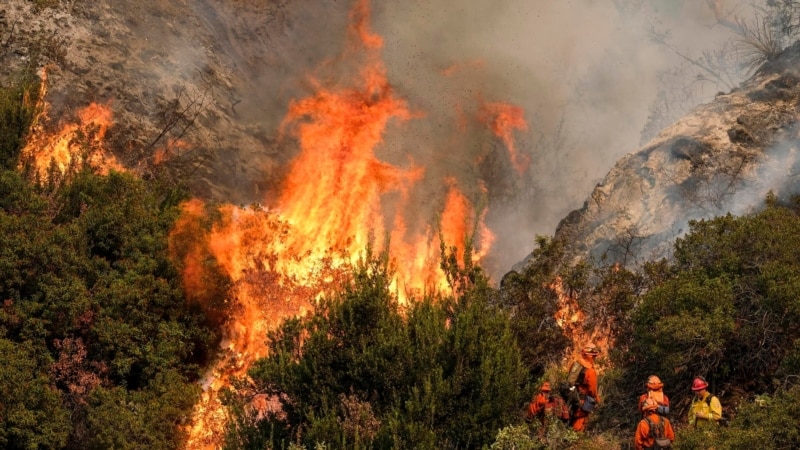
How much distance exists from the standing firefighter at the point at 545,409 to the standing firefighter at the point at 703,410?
2526mm

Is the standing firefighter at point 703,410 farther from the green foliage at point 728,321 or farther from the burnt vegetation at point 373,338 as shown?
the green foliage at point 728,321

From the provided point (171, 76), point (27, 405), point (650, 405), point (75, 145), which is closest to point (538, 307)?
point (650, 405)

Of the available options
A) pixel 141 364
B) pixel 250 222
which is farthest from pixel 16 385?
pixel 250 222

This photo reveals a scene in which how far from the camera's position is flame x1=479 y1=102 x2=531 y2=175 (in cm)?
3431

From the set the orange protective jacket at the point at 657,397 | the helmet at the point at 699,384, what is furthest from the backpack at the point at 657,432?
the helmet at the point at 699,384

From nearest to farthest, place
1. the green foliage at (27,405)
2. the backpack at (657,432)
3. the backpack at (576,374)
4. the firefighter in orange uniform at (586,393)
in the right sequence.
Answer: the backpack at (657,432) → the firefighter in orange uniform at (586,393) → the backpack at (576,374) → the green foliage at (27,405)

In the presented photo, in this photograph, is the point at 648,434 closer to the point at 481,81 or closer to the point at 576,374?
the point at 576,374

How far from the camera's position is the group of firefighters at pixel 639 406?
1510 cm

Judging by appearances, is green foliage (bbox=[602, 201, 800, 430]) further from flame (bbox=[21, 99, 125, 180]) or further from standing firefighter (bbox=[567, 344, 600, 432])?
flame (bbox=[21, 99, 125, 180])

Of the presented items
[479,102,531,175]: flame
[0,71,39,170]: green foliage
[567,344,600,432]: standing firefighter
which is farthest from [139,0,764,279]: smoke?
[567,344,600,432]: standing firefighter

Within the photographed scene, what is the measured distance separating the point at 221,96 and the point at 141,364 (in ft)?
37.2

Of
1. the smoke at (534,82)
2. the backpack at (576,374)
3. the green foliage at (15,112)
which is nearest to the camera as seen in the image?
the backpack at (576,374)

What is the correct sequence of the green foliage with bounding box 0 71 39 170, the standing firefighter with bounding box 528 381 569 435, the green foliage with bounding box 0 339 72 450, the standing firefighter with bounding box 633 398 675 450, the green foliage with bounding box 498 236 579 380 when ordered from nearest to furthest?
the standing firefighter with bounding box 633 398 675 450 → the standing firefighter with bounding box 528 381 569 435 → the green foliage with bounding box 0 339 72 450 → the green foliage with bounding box 498 236 579 380 → the green foliage with bounding box 0 71 39 170

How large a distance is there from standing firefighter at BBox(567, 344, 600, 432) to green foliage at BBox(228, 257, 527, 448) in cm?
109
